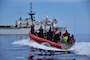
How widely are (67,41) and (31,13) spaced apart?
3152 inches

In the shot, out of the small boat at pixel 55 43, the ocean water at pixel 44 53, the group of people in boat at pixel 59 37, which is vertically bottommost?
the ocean water at pixel 44 53

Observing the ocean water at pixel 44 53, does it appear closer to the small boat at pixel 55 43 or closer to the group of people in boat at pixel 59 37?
the small boat at pixel 55 43

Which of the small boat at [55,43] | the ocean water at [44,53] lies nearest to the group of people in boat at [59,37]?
the small boat at [55,43]

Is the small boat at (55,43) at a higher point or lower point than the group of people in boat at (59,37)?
lower

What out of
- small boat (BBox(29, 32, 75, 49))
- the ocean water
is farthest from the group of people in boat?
the ocean water

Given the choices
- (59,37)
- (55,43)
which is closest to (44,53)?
(55,43)

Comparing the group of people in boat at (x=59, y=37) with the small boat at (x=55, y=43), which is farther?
the group of people in boat at (x=59, y=37)

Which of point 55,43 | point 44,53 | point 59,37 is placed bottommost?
point 44,53

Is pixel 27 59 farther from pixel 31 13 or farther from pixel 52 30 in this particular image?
pixel 31 13

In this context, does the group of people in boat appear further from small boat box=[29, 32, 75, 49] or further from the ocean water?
the ocean water

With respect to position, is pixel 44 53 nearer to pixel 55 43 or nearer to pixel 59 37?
pixel 55 43

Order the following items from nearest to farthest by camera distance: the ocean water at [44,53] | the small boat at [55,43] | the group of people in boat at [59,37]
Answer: the ocean water at [44,53], the small boat at [55,43], the group of people in boat at [59,37]

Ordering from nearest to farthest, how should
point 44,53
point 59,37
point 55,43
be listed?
point 44,53 < point 55,43 < point 59,37

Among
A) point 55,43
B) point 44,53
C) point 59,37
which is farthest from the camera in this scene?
point 59,37
